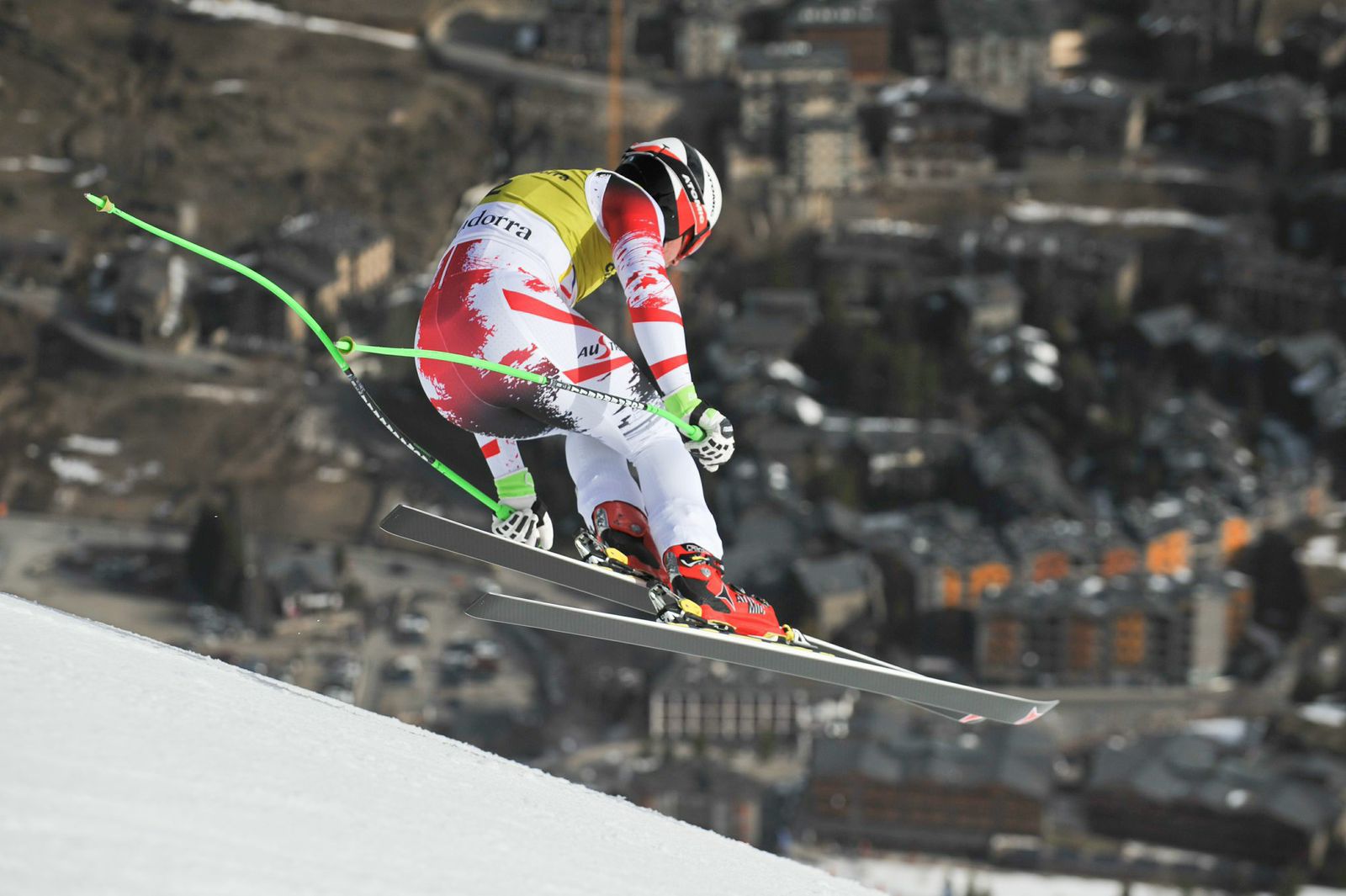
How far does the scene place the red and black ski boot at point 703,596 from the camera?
12.5ft

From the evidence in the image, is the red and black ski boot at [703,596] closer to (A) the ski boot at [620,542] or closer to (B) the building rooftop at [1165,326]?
(A) the ski boot at [620,542]

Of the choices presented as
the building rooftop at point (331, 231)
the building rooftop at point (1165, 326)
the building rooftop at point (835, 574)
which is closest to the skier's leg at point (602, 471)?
the building rooftop at point (835, 574)

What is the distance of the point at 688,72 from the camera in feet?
161

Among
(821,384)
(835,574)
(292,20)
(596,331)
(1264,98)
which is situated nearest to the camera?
(596,331)

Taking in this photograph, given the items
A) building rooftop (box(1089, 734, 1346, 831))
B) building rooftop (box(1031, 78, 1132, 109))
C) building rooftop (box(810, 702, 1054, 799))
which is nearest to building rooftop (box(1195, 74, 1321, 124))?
building rooftop (box(1031, 78, 1132, 109))

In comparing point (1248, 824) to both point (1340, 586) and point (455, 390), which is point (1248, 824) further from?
point (455, 390)

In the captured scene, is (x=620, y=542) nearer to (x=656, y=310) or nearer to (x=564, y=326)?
(x=564, y=326)

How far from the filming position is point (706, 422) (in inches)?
138

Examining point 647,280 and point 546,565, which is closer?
point 647,280

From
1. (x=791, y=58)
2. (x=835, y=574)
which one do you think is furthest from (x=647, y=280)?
(x=791, y=58)

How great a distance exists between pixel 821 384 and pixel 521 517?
37739 mm

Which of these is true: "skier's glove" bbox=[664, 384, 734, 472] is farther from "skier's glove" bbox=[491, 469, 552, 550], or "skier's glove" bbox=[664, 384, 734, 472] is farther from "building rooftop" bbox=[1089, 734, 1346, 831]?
"building rooftop" bbox=[1089, 734, 1346, 831]

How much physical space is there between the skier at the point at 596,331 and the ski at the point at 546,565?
4.3 inches

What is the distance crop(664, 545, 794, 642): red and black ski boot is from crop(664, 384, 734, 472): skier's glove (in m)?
0.33
